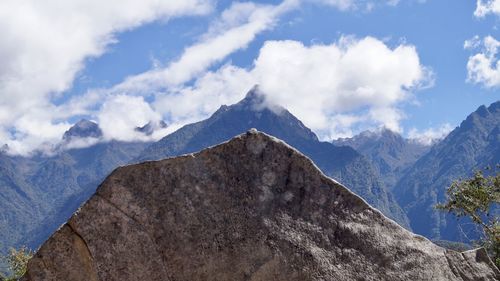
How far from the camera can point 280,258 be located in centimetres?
1096

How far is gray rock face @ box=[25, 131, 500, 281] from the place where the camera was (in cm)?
1062

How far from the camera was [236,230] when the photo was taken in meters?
11.0

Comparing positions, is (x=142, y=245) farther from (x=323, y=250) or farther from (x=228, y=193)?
(x=323, y=250)

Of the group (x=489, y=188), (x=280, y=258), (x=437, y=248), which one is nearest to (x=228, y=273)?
(x=280, y=258)

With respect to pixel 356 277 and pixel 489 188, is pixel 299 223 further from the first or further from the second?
pixel 489 188

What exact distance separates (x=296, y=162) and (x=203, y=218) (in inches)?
83.4

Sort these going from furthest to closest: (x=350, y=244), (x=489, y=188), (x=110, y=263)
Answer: (x=489, y=188), (x=350, y=244), (x=110, y=263)

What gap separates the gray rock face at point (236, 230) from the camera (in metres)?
10.6

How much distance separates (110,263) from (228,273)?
82.6 inches

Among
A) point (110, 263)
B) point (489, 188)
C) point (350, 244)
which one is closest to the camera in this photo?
point (110, 263)

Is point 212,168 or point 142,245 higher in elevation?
point 212,168

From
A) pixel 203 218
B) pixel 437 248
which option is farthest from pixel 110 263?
pixel 437 248

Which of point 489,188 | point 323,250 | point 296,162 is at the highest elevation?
point 489,188

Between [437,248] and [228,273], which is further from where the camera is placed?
[437,248]
